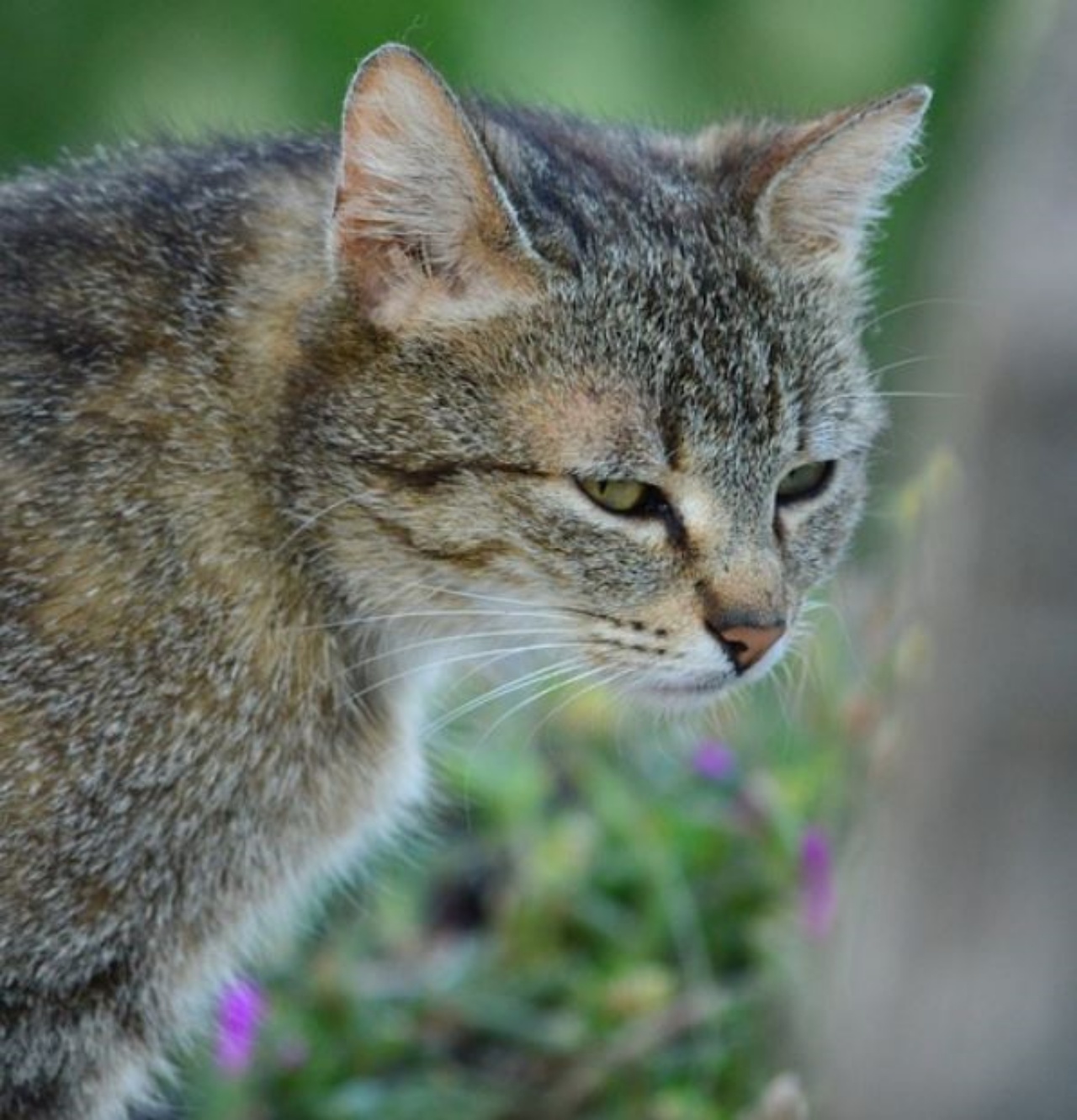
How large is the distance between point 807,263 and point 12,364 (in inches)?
42.8

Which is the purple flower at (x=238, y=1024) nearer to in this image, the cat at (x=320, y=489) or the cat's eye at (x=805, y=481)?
the cat at (x=320, y=489)

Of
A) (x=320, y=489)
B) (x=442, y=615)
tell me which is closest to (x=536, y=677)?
(x=442, y=615)

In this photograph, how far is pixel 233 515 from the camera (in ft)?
10.1

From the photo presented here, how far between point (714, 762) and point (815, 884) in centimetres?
Answer: 61

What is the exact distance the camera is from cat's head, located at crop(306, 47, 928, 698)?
2986 mm

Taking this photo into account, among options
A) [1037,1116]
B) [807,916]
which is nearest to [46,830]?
[807,916]

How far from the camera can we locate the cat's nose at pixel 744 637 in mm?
2992

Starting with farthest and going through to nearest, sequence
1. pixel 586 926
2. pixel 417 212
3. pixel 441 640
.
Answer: pixel 586 926
pixel 441 640
pixel 417 212

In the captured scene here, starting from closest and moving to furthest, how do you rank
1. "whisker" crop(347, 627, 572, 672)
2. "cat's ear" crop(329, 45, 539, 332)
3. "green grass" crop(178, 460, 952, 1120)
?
"cat's ear" crop(329, 45, 539, 332)
"whisker" crop(347, 627, 572, 672)
"green grass" crop(178, 460, 952, 1120)

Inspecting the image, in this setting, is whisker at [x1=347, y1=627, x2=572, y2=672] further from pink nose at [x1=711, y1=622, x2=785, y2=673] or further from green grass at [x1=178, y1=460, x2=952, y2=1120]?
green grass at [x1=178, y1=460, x2=952, y2=1120]

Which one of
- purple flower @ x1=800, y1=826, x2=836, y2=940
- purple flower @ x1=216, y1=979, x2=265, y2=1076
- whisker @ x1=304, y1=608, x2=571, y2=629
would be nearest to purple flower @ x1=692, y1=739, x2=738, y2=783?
purple flower @ x1=800, y1=826, x2=836, y2=940

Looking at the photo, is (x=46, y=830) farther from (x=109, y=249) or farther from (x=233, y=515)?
(x=109, y=249)

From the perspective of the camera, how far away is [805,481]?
3.21m

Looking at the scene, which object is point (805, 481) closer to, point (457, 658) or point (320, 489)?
point (457, 658)
